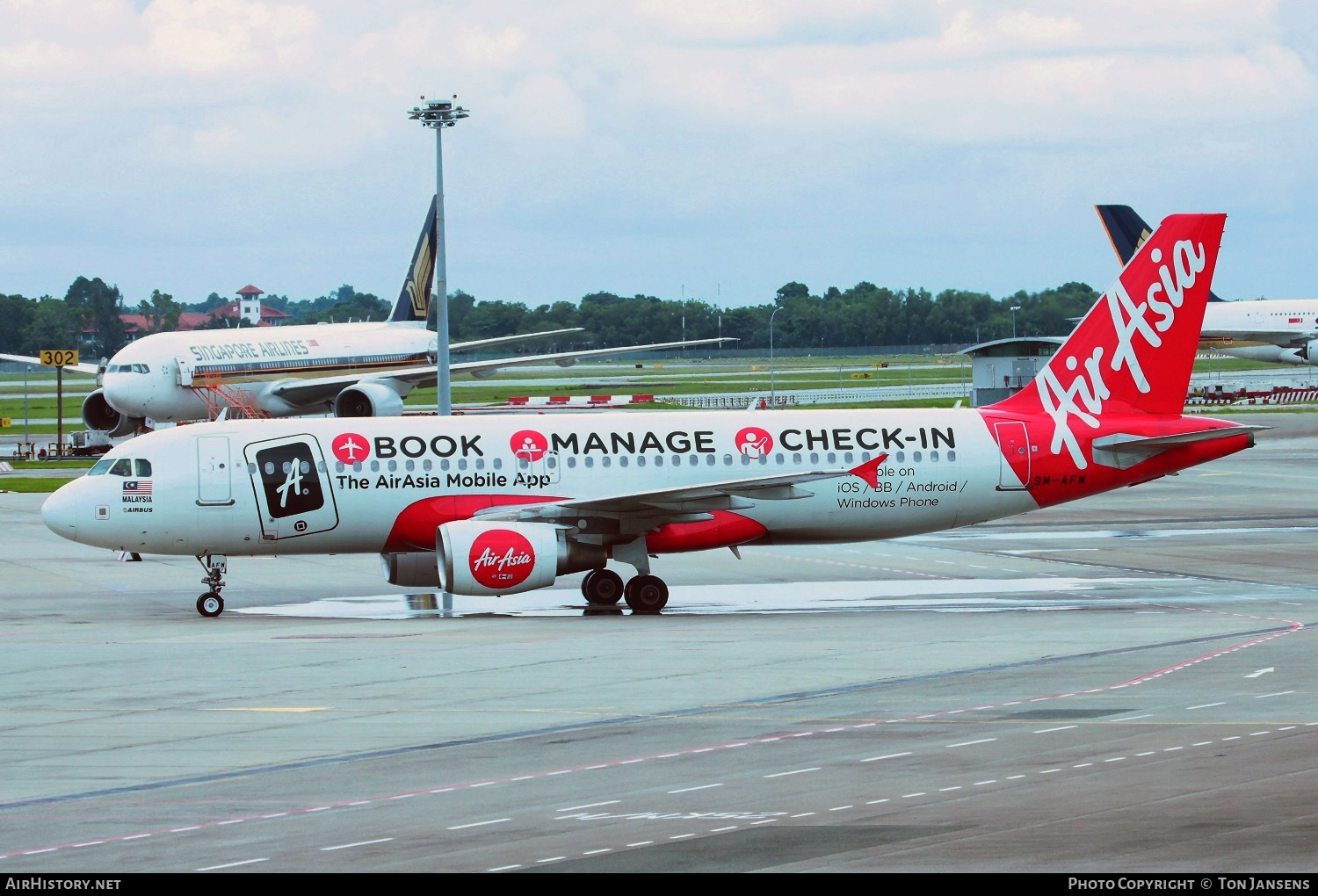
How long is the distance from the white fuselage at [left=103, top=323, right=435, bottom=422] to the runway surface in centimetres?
3209

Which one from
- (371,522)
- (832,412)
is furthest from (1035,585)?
(371,522)

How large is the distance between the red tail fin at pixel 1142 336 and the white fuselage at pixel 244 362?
4116cm

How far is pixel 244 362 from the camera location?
67.9 metres

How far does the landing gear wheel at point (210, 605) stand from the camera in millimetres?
28922

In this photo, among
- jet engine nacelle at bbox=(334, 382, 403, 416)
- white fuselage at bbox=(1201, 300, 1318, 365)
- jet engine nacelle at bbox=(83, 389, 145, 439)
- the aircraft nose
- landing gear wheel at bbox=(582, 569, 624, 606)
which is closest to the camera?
the aircraft nose

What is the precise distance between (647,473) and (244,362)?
134 ft

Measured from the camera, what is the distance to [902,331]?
17038 centimetres

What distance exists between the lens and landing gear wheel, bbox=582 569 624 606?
29.7 meters

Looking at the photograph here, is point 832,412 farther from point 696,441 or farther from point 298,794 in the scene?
point 298,794

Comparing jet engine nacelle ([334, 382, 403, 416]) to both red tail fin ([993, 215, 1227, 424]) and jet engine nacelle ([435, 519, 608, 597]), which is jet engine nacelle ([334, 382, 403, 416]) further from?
red tail fin ([993, 215, 1227, 424])

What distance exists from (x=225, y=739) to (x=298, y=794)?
9.88 ft

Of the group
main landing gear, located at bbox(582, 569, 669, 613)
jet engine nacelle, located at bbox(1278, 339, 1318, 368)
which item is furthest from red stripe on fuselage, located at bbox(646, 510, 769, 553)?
jet engine nacelle, located at bbox(1278, 339, 1318, 368)

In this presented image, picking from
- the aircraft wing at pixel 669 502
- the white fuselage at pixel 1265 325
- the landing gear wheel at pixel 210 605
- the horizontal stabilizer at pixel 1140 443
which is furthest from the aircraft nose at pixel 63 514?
the white fuselage at pixel 1265 325

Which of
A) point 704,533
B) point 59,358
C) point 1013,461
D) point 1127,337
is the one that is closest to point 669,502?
point 704,533
